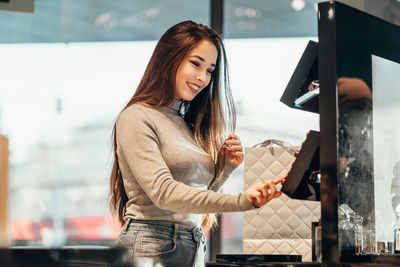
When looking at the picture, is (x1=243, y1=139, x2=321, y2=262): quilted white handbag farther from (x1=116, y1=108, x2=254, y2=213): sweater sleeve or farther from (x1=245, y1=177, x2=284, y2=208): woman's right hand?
(x1=245, y1=177, x2=284, y2=208): woman's right hand

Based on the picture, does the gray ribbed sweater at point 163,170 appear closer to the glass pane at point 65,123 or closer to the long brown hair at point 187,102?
the long brown hair at point 187,102

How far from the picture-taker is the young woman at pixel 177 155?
5.10 feet

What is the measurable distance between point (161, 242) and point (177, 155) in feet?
0.82

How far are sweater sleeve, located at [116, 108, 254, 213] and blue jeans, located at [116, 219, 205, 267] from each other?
11 cm

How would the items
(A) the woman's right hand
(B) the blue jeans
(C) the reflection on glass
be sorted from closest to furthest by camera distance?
(C) the reflection on glass → (A) the woman's right hand → (B) the blue jeans

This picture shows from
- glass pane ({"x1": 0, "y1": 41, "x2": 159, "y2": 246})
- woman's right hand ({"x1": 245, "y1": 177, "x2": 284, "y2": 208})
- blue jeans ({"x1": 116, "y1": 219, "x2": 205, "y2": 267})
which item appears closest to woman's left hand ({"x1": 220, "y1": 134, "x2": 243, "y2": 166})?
blue jeans ({"x1": 116, "y1": 219, "x2": 205, "y2": 267})

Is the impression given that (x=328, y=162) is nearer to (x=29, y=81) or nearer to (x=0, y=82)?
(x=29, y=81)

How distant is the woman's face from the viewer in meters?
1.84

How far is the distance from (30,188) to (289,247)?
262 centimetres

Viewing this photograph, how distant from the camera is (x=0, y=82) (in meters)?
4.30

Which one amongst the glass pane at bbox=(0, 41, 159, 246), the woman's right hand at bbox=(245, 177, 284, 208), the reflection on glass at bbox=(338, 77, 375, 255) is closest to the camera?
the reflection on glass at bbox=(338, 77, 375, 255)

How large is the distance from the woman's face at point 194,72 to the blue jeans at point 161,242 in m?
0.42

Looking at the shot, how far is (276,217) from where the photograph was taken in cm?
219

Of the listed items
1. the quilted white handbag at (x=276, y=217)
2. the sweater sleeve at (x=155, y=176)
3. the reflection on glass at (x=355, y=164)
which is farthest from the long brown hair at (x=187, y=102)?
the reflection on glass at (x=355, y=164)
